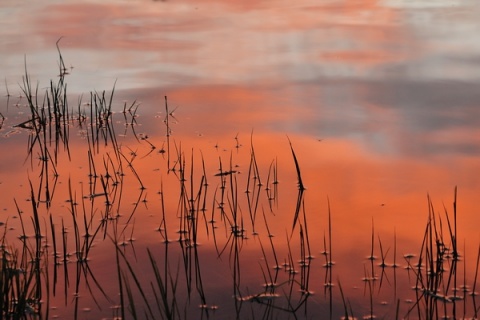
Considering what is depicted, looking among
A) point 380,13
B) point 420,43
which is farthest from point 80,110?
point 380,13

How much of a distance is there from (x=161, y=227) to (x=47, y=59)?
3.93 metres

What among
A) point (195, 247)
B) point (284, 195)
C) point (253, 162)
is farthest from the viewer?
point (253, 162)

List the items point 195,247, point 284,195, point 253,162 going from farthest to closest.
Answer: point 253,162 < point 284,195 < point 195,247

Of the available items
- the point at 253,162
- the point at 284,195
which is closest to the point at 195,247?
the point at 284,195

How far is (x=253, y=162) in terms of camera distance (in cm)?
522

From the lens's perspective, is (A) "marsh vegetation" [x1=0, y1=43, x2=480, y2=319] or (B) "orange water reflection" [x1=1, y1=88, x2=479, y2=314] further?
(B) "orange water reflection" [x1=1, y1=88, x2=479, y2=314]

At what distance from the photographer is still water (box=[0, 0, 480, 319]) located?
3697 mm

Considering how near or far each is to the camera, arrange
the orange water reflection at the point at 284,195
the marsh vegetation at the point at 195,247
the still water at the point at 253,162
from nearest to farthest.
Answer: the marsh vegetation at the point at 195,247 < the still water at the point at 253,162 < the orange water reflection at the point at 284,195

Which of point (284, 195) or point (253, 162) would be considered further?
point (253, 162)

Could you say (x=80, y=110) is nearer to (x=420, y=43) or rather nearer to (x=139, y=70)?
(x=139, y=70)

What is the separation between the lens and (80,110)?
6293mm

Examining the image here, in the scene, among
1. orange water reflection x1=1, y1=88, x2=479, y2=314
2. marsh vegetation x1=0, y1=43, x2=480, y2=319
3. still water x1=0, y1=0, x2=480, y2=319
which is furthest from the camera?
orange water reflection x1=1, y1=88, x2=479, y2=314

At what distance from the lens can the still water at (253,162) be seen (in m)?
3.70

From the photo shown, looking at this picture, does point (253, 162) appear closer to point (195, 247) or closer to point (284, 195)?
point (284, 195)
